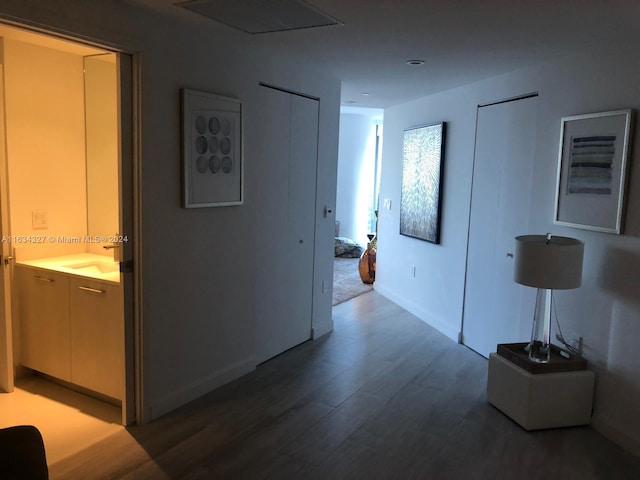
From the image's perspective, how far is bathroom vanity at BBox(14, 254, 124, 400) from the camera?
310 centimetres

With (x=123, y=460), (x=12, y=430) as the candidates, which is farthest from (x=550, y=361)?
(x=12, y=430)

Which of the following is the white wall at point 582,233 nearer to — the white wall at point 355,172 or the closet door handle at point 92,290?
the closet door handle at point 92,290

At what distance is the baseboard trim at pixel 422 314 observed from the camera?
15.5 ft

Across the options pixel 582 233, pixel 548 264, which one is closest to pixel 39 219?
pixel 548 264

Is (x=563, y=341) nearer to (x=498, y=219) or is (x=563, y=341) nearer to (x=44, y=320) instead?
(x=498, y=219)

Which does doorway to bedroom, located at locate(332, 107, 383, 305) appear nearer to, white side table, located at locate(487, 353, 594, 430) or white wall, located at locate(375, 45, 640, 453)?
white wall, located at locate(375, 45, 640, 453)

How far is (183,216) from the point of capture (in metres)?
3.09

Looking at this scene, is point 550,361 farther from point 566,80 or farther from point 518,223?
point 566,80

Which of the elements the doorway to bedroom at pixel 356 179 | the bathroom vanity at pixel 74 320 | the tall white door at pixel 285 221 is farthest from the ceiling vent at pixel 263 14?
the doorway to bedroom at pixel 356 179

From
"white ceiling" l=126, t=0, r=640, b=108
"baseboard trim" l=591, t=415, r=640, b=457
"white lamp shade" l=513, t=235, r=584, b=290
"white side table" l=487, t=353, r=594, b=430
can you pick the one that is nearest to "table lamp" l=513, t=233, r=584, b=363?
"white lamp shade" l=513, t=235, r=584, b=290

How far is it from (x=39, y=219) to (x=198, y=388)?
5.05ft

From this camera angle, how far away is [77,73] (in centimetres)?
364

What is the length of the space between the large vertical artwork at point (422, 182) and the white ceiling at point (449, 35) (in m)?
0.91

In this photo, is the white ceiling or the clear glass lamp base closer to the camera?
the white ceiling
